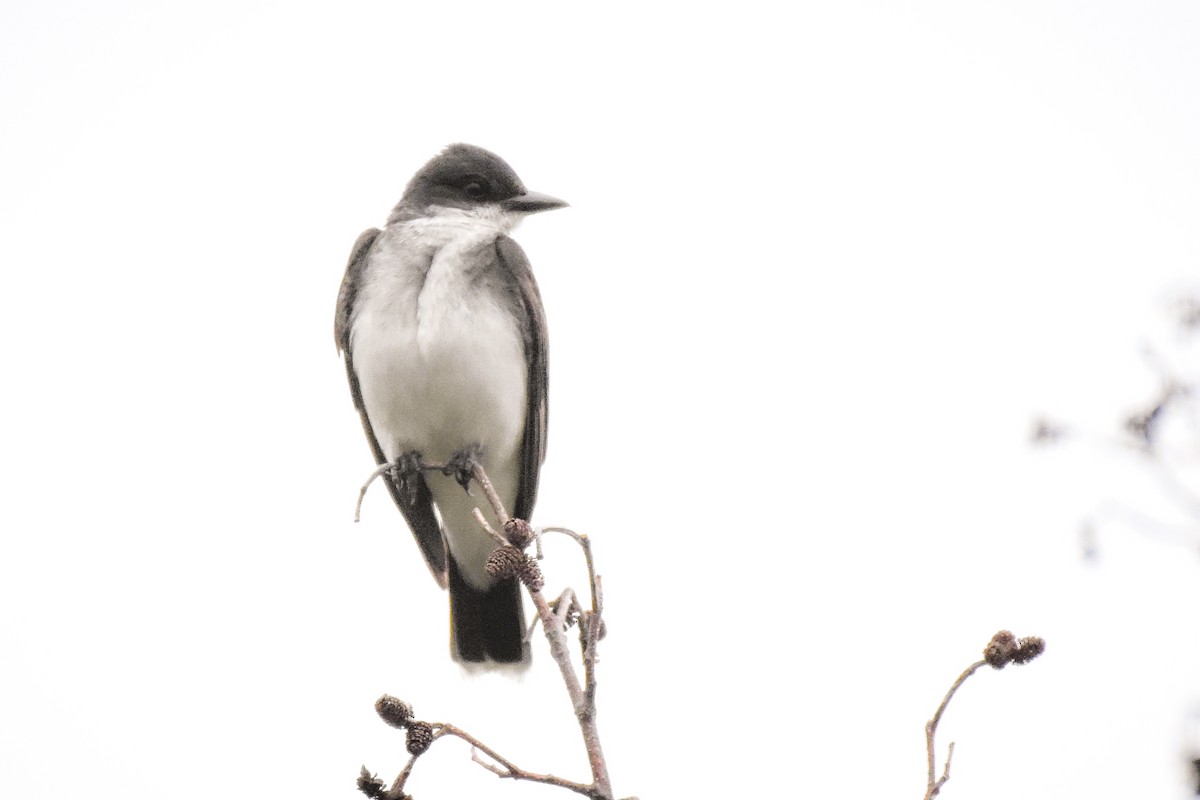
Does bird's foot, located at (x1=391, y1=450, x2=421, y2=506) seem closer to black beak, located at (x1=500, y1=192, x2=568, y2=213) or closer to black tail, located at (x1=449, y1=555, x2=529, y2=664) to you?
black tail, located at (x1=449, y1=555, x2=529, y2=664)

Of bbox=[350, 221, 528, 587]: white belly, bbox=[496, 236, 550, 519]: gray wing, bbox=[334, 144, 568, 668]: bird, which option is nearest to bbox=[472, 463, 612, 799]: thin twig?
bbox=[334, 144, 568, 668]: bird

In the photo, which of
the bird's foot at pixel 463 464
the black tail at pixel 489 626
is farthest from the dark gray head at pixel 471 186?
the black tail at pixel 489 626

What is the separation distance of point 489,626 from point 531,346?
45.5 inches

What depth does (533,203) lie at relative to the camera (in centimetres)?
A: 664

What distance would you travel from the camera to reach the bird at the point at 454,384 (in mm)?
5387

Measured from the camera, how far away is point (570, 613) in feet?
9.38

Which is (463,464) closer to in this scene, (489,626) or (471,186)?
(489,626)

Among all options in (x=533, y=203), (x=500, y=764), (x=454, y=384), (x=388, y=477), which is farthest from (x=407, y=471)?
(x=500, y=764)

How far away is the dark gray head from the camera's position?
666 cm

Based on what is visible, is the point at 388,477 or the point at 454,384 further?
the point at 388,477

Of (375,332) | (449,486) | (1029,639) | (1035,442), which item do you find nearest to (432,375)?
(375,332)

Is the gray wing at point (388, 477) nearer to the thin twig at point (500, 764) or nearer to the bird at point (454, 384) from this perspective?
the bird at point (454, 384)

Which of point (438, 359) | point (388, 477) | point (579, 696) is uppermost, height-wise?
point (438, 359)

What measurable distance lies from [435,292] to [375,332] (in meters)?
0.29
